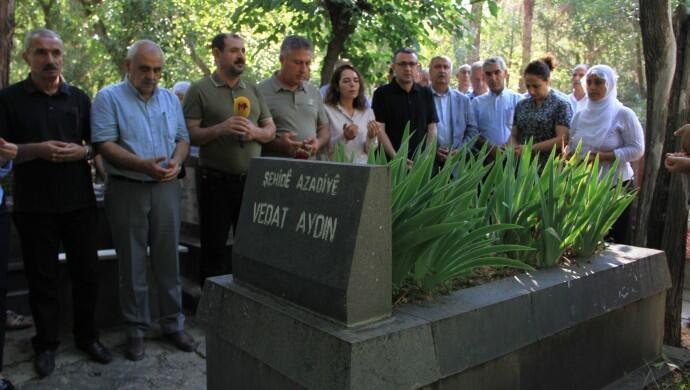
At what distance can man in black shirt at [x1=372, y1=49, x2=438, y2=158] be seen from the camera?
5055mm

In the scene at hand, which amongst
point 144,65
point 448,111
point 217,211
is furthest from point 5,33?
point 448,111

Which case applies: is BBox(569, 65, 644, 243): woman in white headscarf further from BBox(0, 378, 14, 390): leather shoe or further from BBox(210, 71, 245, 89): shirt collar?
BBox(0, 378, 14, 390): leather shoe

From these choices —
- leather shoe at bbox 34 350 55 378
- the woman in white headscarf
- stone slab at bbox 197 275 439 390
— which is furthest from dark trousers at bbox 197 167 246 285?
the woman in white headscarf

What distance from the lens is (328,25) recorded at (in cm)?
655

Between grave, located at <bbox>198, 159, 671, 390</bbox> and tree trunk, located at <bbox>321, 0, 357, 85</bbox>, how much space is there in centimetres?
380

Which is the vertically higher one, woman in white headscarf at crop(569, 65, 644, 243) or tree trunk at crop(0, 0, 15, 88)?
tree trunk at crop(0, 0, 15, 88)

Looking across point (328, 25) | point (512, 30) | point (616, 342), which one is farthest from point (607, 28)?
point (616, 342)

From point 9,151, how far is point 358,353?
2200 millimetres

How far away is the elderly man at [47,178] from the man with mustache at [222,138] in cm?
79

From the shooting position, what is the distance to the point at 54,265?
11.7ft

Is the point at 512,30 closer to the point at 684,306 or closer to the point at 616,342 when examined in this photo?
the point at 684,306

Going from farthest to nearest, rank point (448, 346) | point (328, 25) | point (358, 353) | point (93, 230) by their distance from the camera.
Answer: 1. point (328, 25)
2. point (93, 230)
3. point (448, 346)
4. point (358, 353)

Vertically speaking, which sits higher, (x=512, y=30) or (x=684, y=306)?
(x=512, y=30)

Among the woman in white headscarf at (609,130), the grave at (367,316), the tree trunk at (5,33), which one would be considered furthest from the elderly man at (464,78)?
the tree trunk at (5,33)
